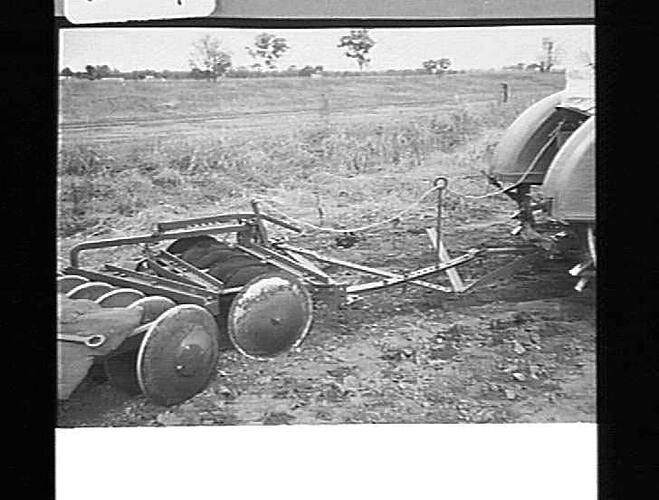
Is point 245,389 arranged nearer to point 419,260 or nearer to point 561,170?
point 419,260

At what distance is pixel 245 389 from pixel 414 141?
0.63 metres

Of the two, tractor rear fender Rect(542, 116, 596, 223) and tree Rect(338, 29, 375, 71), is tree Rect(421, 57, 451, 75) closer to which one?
tree Rect(338, 29, 375, 71)

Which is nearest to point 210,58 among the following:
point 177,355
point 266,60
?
point 266,60

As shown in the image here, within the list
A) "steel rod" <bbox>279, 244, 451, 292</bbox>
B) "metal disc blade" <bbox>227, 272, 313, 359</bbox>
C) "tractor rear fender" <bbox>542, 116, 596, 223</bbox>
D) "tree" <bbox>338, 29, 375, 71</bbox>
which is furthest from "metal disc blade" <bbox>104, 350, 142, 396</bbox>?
"tractor rear fender" <bbox>542, 116, 596, 223</bbox>

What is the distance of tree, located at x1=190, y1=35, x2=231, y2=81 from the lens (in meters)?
1.92

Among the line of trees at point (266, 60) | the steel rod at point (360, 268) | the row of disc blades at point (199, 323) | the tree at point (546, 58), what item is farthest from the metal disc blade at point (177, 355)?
the tree at point (546, 58)

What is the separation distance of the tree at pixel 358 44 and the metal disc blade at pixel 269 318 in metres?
0.49

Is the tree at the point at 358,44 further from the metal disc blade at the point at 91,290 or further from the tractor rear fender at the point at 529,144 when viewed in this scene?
the metal disc blade at the point at 91,290

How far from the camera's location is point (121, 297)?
191 centimetres

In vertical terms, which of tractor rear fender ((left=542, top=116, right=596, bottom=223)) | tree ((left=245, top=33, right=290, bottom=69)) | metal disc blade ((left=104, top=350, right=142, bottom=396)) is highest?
tree ((left=245, top=33, right=290, bottom=69))

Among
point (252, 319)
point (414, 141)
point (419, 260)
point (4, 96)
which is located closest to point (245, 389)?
point (252, 319)

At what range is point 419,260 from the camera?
194cm

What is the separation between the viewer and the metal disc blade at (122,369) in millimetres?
1887

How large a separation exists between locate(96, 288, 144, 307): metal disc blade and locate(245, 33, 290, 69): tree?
539mm
